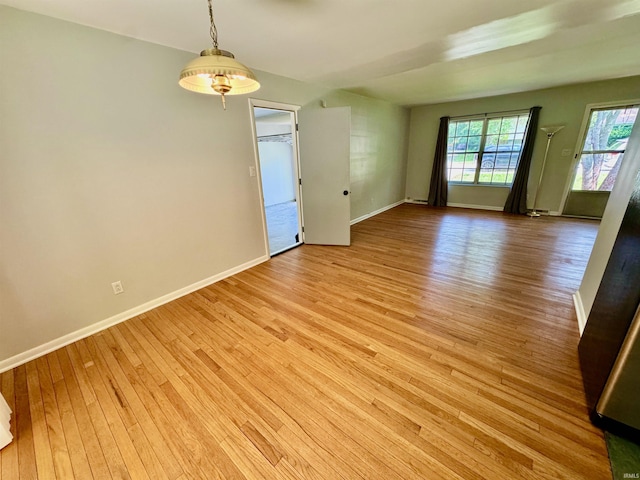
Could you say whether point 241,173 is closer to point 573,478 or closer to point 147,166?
point 147,166

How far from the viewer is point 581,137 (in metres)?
4.93

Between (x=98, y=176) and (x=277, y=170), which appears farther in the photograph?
(x=277, y=170)

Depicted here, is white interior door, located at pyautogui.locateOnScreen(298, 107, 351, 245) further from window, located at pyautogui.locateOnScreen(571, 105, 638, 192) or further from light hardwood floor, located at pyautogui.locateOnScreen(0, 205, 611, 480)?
window, located at pyautogui.locateOnScreen(571, 105, 638, 192)

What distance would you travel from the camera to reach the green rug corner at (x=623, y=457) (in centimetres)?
111

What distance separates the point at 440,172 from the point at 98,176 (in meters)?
6.77

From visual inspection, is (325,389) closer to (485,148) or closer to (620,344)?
(620,344)

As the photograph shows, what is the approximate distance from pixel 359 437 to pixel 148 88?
122 inches

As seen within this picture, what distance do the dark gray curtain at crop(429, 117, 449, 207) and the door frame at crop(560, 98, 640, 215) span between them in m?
2.33

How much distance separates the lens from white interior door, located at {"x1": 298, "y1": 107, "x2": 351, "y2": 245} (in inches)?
140

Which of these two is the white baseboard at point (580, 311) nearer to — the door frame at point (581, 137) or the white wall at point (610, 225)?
the white wall at point (610, 225)

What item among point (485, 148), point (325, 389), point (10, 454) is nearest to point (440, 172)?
point (485, 148)

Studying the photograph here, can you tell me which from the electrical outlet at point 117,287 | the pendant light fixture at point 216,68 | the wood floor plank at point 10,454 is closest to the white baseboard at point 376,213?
the electrical outlet at point 117,287

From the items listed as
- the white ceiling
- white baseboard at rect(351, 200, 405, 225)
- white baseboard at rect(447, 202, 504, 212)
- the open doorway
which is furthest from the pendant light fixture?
white baseboard at rect(447, 202, 504, 212)

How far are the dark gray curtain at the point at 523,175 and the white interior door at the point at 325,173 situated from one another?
442cm
